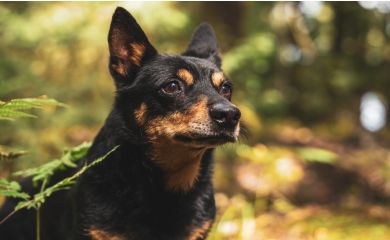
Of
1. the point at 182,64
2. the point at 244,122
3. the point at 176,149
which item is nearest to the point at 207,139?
the point at 176,149

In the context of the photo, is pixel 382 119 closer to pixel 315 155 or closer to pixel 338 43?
pixel 338 43

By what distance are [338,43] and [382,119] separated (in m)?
2.53

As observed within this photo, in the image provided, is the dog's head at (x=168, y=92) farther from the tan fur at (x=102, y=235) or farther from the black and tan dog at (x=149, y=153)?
the tan fur at (x=102, y=235)

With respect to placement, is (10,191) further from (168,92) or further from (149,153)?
(168,92)

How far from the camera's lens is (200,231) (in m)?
3.65

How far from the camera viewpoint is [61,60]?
823 cm

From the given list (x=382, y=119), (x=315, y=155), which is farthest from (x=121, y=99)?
(x=382, y=119)

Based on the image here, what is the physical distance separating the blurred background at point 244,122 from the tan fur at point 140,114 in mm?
841

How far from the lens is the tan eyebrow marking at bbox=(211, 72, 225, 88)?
375 centimetres

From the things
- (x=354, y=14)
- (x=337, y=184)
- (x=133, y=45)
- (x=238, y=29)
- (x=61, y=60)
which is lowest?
(x=133, y=45)

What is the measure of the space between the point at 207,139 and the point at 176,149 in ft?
1.31

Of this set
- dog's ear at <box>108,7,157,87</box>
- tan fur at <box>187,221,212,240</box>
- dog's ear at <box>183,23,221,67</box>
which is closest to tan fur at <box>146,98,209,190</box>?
tan fur at <box>187,221,212,240</box>

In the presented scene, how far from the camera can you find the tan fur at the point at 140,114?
3607 millimetres

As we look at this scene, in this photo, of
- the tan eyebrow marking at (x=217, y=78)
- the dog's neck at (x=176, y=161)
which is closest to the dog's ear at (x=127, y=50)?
the tan eyebrow marking at (x=217, y=78)
